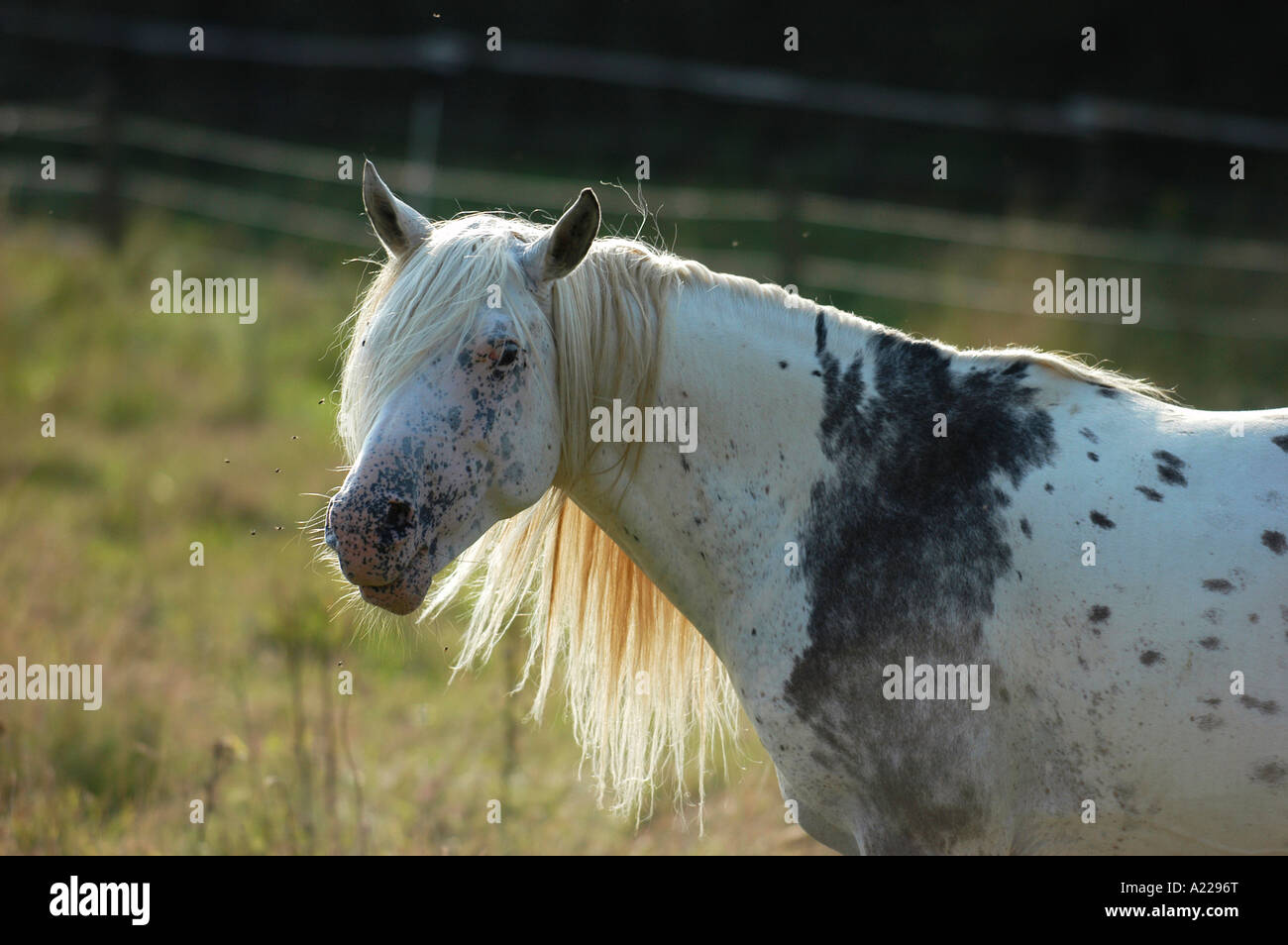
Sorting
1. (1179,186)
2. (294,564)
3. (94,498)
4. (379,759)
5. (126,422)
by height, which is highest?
(1179,186)

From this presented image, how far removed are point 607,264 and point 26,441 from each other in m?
6.20

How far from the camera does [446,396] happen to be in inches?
89.8

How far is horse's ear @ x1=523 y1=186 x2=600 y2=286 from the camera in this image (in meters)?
2.27

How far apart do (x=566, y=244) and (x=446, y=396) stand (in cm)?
40

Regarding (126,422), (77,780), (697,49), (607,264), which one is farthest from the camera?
(697,49)

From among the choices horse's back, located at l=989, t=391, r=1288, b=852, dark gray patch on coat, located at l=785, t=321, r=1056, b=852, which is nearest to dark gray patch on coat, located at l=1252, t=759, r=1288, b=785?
horse's back, located at l=989, t=391, r=1288, b=852

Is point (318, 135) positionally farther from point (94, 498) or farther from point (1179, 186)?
point (1179, 186)

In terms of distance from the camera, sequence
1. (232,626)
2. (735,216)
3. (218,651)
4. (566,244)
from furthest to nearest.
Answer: (735,216) → (232,626) → (218,651) → (566,244)

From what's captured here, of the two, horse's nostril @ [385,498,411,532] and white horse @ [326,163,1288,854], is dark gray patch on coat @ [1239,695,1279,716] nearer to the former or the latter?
white horse @ [326,163,1288,854]

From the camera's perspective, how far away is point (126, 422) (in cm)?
802

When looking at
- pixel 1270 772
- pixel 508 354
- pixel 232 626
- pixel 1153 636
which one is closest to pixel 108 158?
pixel 232 626

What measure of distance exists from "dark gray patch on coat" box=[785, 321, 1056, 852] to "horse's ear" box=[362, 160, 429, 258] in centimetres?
98

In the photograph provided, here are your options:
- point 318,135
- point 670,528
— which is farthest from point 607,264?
point 318,135

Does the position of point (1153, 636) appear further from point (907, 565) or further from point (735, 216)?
point (735, 216)
